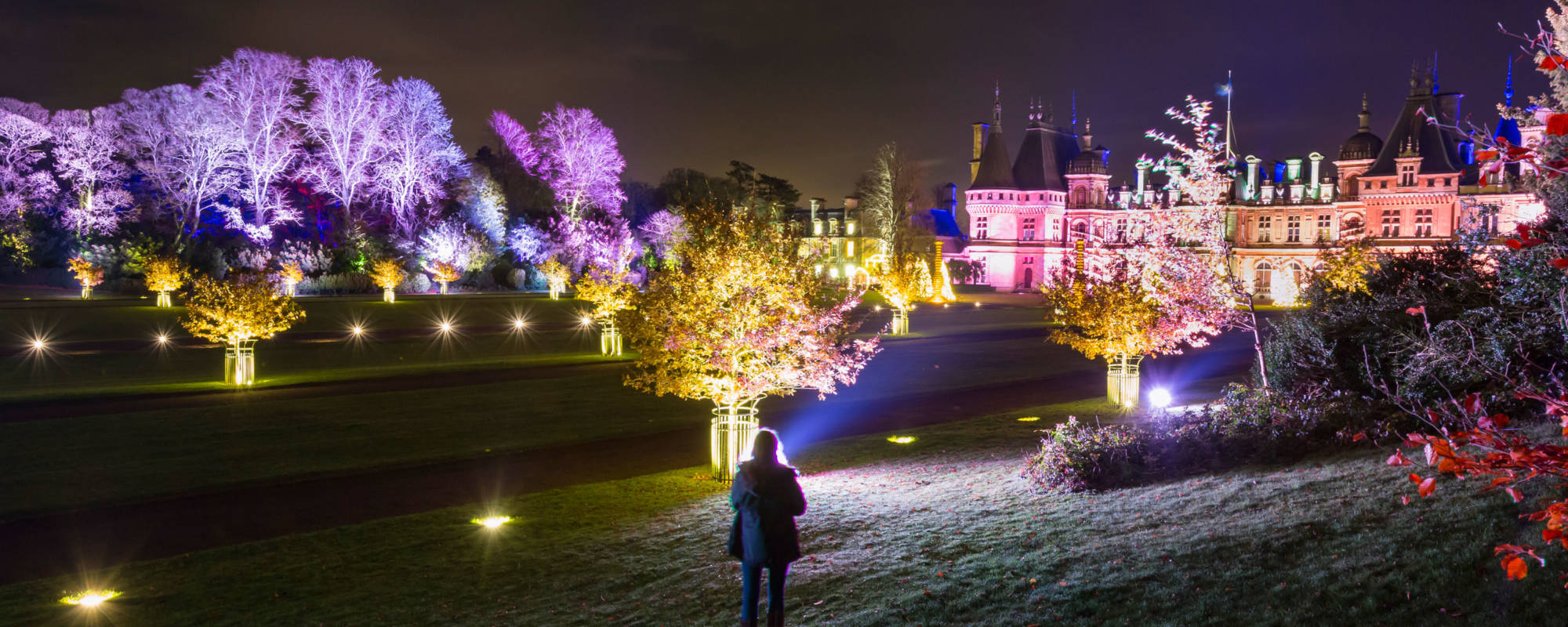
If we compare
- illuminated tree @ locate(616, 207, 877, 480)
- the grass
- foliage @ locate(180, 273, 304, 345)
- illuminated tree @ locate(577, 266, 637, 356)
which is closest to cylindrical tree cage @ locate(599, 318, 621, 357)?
illuminated tree @ locate(577, 266, 637, 356)

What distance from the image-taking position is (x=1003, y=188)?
7625 cm

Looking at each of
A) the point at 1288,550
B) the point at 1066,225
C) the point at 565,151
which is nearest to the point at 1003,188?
the point at 1066,225

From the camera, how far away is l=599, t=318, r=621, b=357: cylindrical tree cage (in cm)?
3219

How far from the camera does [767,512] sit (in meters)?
6.65

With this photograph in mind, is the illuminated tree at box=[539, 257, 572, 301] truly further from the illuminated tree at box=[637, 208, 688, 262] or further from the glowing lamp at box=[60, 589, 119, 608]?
the glowing lamp at box=[60, 589, 119, 608]

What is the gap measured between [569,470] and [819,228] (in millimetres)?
75946

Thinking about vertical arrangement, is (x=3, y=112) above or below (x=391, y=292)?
above

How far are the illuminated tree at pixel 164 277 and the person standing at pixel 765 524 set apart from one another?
40242 millimetres

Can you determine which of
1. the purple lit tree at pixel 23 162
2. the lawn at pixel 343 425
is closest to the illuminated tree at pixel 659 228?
the purple lit tree at pixel 23 162

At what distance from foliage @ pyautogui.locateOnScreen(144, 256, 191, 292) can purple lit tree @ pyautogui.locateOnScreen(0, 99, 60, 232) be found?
15.4 m

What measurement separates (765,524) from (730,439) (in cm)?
806

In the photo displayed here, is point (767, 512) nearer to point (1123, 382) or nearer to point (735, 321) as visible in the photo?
point (735, 321)

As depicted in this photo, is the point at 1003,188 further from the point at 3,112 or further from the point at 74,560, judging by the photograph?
the point at 74,560

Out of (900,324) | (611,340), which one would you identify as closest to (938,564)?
(611,340)
